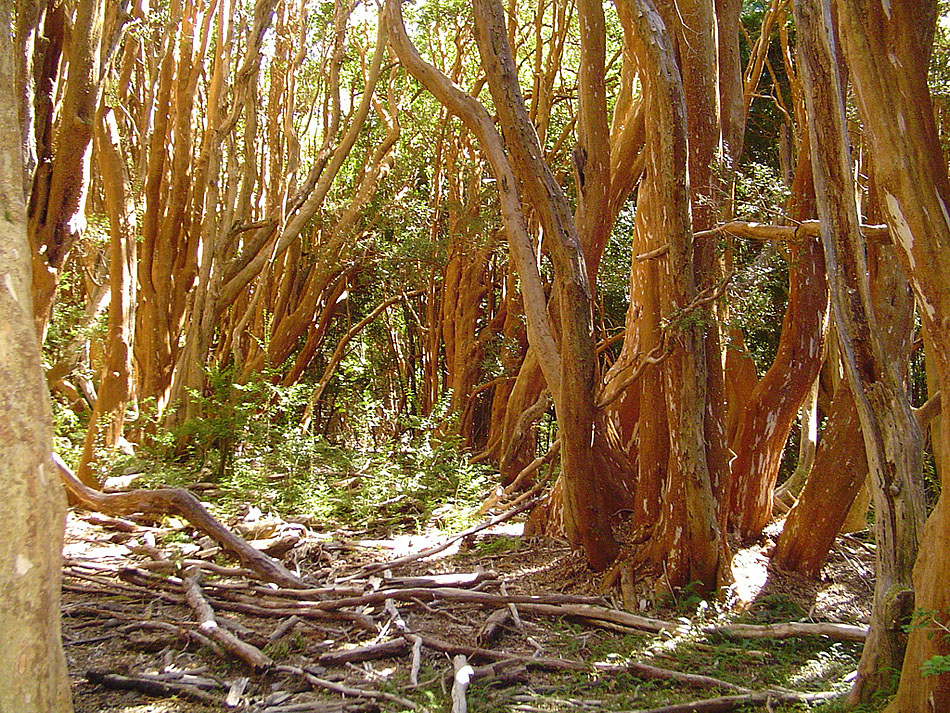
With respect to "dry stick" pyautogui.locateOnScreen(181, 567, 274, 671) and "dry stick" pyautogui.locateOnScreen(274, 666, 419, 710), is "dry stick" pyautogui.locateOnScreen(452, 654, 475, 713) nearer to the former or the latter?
"dry stick" pyautogui.locateOnScreen(274, 666, 419, 710)

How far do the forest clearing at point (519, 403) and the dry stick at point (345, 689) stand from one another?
18 millimetres

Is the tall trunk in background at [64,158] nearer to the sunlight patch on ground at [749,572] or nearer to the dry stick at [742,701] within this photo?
the dry stick at [742,701]

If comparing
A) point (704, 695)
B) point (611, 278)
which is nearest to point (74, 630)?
point (704, 695)

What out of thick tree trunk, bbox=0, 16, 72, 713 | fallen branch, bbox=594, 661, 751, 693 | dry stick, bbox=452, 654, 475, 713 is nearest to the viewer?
thick tree trunk, bbox=0, 16, 72, 713

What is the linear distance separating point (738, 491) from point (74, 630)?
15.6ft

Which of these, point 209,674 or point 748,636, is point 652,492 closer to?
point 748,636

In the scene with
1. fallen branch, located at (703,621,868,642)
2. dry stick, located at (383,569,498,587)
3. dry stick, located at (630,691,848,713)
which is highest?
dry stick, located at (383,569,498,587)

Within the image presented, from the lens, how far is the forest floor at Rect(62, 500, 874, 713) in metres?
3.87

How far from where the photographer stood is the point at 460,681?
3.91 meters

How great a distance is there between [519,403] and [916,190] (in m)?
6.77

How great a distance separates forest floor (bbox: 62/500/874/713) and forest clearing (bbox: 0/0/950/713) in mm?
28

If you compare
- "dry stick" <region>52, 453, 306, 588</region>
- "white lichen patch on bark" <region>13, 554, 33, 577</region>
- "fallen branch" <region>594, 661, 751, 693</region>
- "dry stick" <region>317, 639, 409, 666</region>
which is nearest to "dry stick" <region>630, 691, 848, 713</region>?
"fallen branch" <region>594, 661, 751, 693</region>

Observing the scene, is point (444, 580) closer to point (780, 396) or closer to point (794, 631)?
point (794, 631)

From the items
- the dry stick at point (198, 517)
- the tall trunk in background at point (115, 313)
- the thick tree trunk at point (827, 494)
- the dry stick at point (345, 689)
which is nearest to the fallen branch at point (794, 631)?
the thick tree trunk at point (827, 494)
